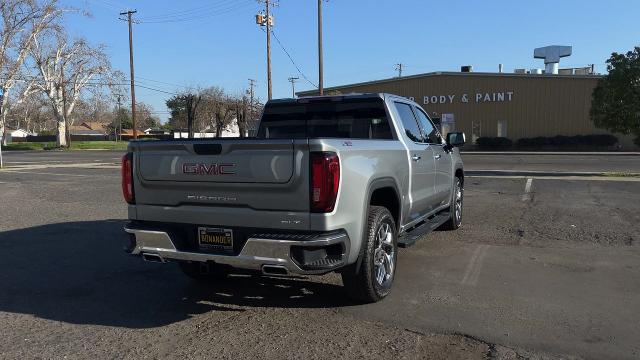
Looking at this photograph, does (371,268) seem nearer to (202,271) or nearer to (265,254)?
(265,254)

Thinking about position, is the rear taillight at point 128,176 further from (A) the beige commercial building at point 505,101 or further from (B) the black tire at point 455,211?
(A) the beige commercial building at point 505,101

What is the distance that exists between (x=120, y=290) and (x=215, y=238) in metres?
1.67

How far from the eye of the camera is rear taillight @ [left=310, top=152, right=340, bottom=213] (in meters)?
4.12

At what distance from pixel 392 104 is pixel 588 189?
→ 9.72 metres

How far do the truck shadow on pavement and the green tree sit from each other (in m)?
16.4

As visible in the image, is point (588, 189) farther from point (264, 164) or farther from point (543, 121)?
point (543, 121)

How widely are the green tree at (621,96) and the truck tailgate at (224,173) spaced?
1745 centimetres

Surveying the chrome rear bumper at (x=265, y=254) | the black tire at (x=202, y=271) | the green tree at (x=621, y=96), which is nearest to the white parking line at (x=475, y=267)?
the chrome rear bumper at (x=265, y=254)

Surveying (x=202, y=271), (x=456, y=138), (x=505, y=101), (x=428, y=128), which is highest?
(x=505, y=101)

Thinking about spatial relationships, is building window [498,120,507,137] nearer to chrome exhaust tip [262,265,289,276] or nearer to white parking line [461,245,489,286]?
white parking line [461,245,489,286]

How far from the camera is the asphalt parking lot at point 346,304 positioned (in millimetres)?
4094

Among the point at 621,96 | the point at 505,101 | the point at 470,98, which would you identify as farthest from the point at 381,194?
the point at 470,98

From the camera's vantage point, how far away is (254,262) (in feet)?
14.0

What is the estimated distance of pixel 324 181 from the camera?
4148 mm
